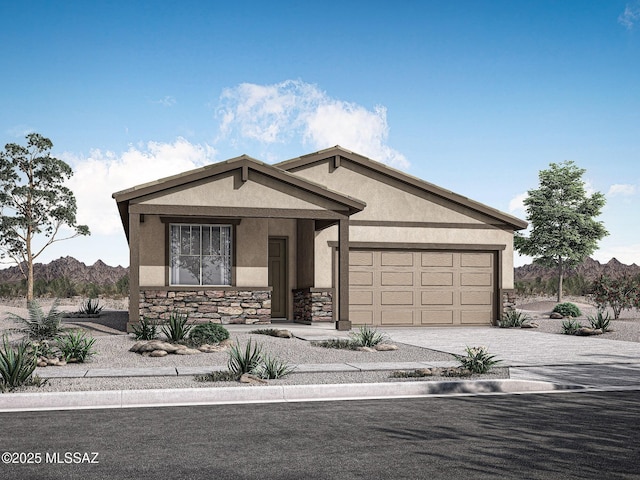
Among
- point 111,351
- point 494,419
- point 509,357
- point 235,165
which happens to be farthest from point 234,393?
point 235,165

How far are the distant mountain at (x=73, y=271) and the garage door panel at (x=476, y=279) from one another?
7167 cm

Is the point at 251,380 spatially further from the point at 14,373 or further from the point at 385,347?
the point at 385,347

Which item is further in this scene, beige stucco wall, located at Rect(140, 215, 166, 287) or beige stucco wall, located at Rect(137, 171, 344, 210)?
beige stucco wall, located at Rect(140, 215, 166, 287)

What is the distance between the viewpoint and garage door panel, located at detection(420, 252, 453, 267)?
933 inches

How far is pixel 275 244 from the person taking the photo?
23656mm

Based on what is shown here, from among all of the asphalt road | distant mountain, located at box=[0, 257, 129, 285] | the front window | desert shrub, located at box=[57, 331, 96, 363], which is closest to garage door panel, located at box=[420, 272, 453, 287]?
the front window

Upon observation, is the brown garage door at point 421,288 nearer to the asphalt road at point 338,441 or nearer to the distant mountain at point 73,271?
the asphalt road at point 338,441

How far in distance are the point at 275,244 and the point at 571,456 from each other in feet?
56.9

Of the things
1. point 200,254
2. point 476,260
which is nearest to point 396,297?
point 476,260

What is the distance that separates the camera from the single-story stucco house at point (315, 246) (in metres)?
19.9

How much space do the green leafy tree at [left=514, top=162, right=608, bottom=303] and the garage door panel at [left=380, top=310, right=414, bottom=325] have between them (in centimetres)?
1759

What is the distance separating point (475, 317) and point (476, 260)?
188 centimetres

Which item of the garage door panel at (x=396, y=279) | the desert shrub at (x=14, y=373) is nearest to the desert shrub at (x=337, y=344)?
the garage door panel at (x=396, y=279)

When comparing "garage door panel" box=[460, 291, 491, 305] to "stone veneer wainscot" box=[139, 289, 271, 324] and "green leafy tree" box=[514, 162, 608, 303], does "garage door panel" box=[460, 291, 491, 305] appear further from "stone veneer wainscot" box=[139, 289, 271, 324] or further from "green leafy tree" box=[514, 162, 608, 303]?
"green leafy tree" box=[514, 162, 608, 303]
